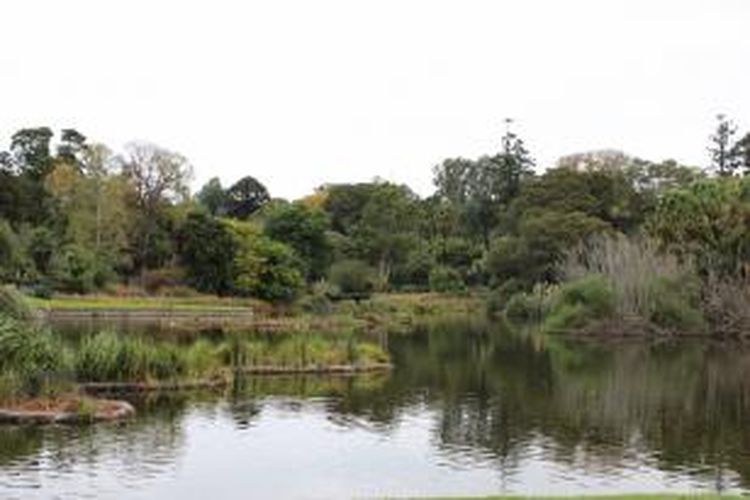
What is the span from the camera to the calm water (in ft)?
85.5

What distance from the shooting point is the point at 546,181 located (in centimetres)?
11194

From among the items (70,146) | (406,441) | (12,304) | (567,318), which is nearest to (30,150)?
(70,146)

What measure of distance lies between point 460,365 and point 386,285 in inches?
2255

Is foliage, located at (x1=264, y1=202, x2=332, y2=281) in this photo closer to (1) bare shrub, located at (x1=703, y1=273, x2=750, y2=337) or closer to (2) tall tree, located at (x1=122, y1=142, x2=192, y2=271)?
(2) tall tree, located at (x1=122, y1=142, x2=192, y2=271)

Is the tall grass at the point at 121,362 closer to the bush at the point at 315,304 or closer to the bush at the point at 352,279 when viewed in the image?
the bush at the point at 315,304

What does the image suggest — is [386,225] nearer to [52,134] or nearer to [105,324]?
[52,134]

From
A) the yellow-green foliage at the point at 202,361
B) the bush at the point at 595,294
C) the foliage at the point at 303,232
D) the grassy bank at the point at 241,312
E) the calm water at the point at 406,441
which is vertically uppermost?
the foliage at the point at 303,232

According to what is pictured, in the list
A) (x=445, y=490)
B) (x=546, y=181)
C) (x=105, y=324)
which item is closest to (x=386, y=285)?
(x=546, y=181)

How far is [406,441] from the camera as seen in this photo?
3262 cm

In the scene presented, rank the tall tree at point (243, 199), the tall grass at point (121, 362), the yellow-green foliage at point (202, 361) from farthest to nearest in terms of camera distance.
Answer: the tall tree at point (243, 199)
the yellow-green foliage at point (202, 361)
the tall grass at point (121, 362)

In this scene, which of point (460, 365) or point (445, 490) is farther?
point (460, 365)

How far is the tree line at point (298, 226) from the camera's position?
8750 cm

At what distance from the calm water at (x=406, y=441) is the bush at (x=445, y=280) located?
61038 mm

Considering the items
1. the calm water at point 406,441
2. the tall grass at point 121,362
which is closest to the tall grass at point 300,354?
the calm water at point 406,441
